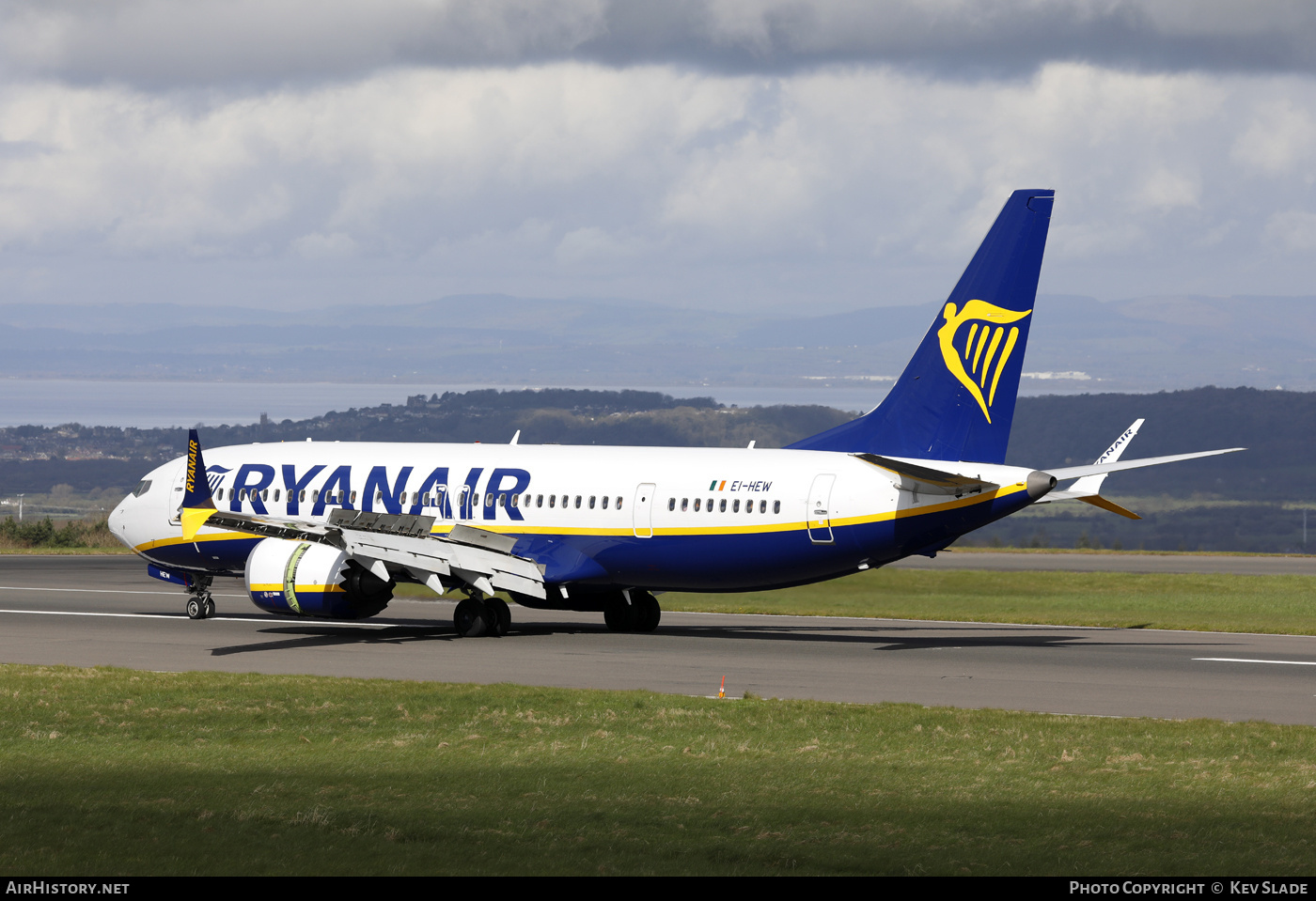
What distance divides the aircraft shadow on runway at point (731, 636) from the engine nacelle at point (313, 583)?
0.82m

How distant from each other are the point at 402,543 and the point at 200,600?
8.68 m

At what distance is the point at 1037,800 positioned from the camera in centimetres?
1526

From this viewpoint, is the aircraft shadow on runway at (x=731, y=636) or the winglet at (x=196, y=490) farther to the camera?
the winglet at (x=196, y=490)

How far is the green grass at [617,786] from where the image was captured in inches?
498

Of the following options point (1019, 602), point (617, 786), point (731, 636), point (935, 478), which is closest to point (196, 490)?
point (731, 636)

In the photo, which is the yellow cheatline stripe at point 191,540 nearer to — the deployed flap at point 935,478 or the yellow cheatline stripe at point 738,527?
the yellow cheatline stripe at point 738,527

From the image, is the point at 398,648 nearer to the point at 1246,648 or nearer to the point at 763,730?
the point at 763,730

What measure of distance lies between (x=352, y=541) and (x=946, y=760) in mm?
17481

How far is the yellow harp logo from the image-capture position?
30.7 meters

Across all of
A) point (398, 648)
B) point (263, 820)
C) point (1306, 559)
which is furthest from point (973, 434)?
point (1306, 559)

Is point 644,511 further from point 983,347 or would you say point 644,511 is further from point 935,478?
point 983,347

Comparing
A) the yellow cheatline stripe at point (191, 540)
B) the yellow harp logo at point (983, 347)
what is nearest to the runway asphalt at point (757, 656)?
the yellow cheatline stripe at point (191, 540)

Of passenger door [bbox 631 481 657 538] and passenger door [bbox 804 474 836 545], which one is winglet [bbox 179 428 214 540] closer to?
passenger door [bbox 631 481 657 538]

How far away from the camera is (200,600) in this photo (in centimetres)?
3847
